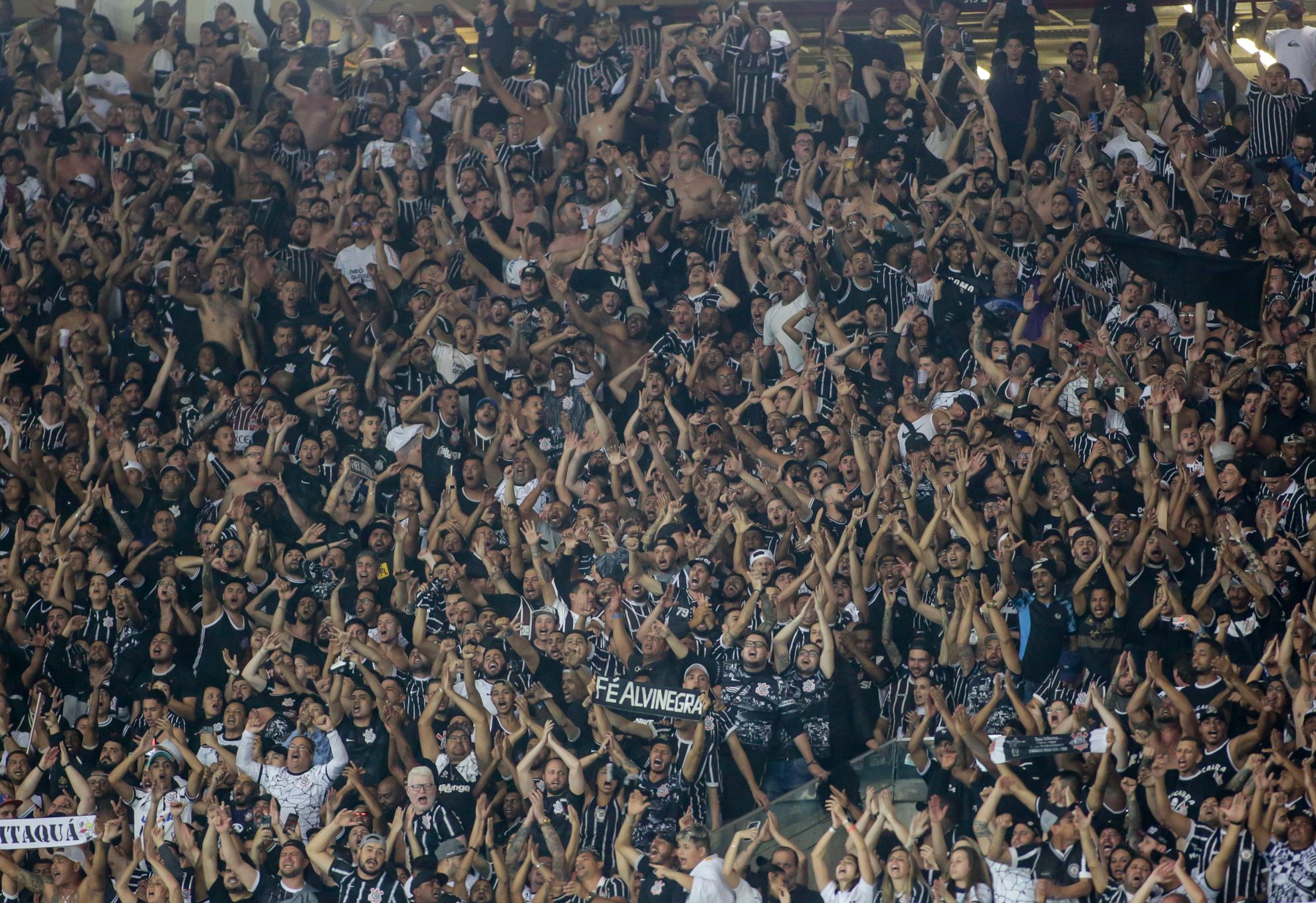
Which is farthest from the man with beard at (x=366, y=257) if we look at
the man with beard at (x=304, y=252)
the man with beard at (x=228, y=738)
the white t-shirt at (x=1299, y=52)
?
the white t-shirt at (x=1299, y=52)

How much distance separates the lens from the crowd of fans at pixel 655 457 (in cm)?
1174

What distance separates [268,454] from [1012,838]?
5.79m

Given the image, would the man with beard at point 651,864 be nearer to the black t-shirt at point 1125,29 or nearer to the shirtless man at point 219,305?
the shirtless man at point 219,305


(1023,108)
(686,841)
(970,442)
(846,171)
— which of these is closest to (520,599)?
(686,841)

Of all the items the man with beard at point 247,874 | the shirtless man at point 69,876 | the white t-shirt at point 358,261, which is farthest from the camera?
the white t-shirt at point 358,261

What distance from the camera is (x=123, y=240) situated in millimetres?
15391

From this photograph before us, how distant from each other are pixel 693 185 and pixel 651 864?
5272 millimetres

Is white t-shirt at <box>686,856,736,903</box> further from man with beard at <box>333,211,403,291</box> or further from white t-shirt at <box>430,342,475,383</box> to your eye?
man with beard at <box>333,211,403,291</box>

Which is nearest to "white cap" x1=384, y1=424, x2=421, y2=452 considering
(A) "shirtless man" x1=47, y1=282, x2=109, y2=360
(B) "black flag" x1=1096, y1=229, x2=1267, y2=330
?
(A) "shirtless man" x1=47, y1=282, x2=109, y2=360

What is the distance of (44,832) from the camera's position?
1241cm

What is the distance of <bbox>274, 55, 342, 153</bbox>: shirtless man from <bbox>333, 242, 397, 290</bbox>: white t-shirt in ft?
3.65

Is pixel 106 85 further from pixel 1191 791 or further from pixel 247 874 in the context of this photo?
pixel 1191 791

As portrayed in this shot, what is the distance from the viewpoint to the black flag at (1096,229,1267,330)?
13.2 m

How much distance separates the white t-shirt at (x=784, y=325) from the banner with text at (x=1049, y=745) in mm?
3392
